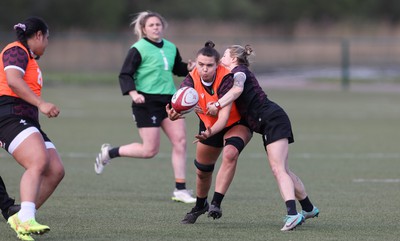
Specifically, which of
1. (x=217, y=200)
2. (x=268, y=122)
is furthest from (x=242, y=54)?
(x=217, y=200)

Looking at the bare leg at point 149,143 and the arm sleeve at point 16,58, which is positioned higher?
the arm sleeve at point 16,58

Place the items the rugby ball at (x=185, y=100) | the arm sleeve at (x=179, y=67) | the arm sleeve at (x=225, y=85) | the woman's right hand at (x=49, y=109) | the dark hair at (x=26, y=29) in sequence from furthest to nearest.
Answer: the arm sleeve at (x=179, y=67), the arm sleeve at (x=225, y=85), the rugby ball at (x=185, y=100), the dark hair at (x=26, y=29), the woman's right hand at (x=49, y=109)

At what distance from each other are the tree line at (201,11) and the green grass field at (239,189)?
25040 millimetres

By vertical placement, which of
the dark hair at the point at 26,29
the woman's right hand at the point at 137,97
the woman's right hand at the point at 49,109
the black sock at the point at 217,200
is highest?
the dark hair at the point at 26,29

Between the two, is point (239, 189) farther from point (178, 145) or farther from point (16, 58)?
point (16, 58)

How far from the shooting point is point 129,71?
33.9 ft

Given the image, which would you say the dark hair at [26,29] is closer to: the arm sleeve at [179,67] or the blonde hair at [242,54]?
the blonde hair at [242,54]

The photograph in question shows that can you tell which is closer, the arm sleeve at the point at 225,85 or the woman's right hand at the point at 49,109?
the woman's right hand at the point at 49,109

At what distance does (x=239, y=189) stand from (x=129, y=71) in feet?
5.90

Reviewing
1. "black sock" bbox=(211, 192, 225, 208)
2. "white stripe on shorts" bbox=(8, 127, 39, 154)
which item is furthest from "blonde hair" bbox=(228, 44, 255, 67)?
"white stripe on shorts" bbox=(8, 127, 39, 154)

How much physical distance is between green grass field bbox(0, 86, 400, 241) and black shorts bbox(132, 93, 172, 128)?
77cm

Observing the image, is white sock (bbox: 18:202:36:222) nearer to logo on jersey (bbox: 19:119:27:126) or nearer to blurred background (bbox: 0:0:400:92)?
logo on jersey (bbox: 19:119:27:126)

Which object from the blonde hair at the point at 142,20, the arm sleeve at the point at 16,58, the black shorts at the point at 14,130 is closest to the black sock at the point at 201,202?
the black shorts at the point at 14,130

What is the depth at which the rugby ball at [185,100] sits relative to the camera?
777 cm
